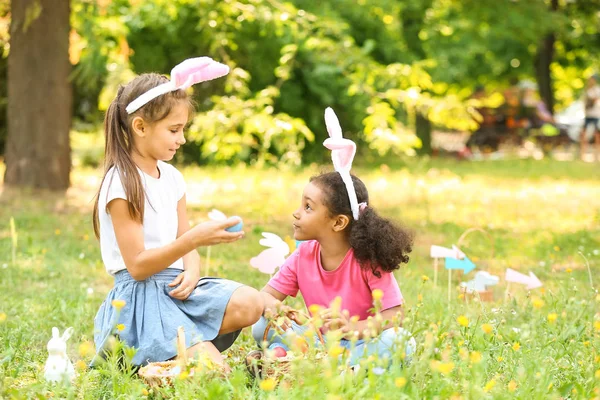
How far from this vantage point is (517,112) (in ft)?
57.8

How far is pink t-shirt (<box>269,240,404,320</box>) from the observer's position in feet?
10.4

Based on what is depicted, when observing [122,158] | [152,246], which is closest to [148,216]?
[152,246]

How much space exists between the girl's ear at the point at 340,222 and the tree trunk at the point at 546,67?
58.8 feet

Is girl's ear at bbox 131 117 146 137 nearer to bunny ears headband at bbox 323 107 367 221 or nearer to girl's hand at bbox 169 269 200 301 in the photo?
girl's hand at bbox 169 269 200 301

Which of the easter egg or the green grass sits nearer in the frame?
the green grass

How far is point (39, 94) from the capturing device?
8203 mm

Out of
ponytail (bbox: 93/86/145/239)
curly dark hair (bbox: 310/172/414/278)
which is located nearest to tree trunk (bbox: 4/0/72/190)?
ponytail (bbox: 93/86/145/239)

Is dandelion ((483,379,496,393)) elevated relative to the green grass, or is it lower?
elevated

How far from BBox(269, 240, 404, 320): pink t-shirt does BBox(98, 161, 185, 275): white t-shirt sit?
0.45 meters

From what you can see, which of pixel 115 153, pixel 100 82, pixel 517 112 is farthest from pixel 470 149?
pixel 115 153

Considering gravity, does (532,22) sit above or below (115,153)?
below

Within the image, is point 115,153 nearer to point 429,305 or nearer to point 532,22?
point 429,305

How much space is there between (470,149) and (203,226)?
46.1 feet

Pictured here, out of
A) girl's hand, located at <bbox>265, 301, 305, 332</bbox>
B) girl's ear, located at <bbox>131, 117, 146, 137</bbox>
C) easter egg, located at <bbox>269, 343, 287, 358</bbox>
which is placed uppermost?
girl's ear, located at <bbox>131, 117, 146, 137</bbox>
